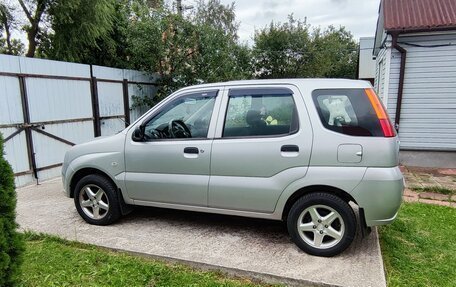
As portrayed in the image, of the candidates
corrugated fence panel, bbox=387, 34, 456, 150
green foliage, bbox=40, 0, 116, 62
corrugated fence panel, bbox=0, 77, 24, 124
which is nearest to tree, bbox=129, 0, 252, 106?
green foliage, bbox=40, 0, 116, 62

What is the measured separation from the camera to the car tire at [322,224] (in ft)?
10.5

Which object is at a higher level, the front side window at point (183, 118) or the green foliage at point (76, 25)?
the green foliage at point (76, 25)

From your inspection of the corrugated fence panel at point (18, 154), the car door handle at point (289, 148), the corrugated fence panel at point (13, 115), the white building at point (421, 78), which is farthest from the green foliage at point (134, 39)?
the car door handle at point (289, 148)

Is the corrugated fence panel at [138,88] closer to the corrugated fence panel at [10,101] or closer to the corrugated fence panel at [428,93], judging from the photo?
the corrugated fence panel at [10,101]

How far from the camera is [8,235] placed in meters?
2.35

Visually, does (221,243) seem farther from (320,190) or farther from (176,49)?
(176,49)

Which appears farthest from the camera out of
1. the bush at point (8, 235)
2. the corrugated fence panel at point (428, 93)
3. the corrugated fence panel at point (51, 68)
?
the corrugated fence panel at point (428, 93)

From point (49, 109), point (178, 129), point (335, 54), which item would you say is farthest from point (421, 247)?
point (335, 54)

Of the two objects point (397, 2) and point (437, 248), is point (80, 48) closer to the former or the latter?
point (397, 2)

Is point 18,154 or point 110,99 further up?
point 110,99

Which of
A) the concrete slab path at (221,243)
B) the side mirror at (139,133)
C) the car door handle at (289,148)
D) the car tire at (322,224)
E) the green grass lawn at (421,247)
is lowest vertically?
the green grass lawn at (421,247)

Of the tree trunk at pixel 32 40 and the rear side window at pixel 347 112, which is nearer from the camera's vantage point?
the rear side window at pixel 347 112

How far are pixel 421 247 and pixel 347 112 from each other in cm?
183

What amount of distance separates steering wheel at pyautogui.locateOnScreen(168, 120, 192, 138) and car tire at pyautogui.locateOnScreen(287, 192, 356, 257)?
1482 mm
